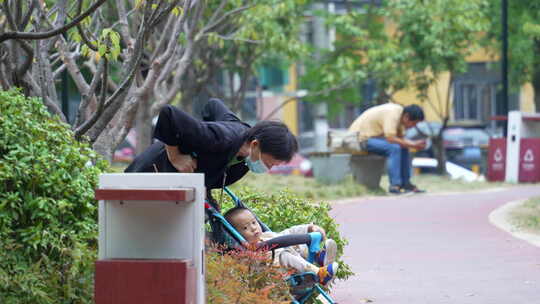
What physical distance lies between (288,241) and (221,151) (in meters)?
0.66

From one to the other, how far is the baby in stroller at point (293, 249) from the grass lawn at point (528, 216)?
6.07 meters

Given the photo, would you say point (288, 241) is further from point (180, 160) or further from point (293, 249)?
point (180, 160)

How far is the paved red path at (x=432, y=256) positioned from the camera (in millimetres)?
7871

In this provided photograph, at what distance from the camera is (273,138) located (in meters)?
5.98

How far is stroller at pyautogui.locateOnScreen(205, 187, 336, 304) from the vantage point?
6027 mm

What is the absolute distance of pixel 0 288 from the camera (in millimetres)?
5109

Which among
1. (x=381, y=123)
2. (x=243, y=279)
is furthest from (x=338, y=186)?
(x=243, y=279)

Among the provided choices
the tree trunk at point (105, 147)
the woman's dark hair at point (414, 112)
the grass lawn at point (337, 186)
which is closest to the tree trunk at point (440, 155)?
the grass lawn at point (337, 186)

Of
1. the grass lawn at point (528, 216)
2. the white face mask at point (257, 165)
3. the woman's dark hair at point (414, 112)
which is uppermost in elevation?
the woman's dark hair at point (414, 112)

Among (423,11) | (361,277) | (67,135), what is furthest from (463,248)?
(423,11)

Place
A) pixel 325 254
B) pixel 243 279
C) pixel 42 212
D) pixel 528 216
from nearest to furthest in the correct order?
pixel 42 212, pixel 243 279, pixel 325 254, pixel 528 216

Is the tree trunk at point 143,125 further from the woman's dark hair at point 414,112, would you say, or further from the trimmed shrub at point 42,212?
the trimmed shrub at point 42,212

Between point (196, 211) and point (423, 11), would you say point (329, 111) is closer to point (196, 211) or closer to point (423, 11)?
point (423, 11)

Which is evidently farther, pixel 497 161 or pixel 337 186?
pixel 497 161
